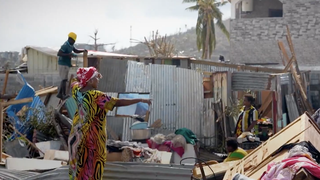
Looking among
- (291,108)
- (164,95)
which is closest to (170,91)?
(164,95)

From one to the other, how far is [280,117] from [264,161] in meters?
6.00

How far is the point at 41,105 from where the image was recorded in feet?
41.7

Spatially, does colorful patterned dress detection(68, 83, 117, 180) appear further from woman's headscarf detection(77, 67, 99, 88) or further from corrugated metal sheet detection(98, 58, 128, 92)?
corrugated metal sheet detection(98, 58, 128, 92)

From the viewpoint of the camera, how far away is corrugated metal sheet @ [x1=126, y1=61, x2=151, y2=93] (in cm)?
1255

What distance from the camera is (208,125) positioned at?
530 inches

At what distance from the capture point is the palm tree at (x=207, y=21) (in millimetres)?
42616

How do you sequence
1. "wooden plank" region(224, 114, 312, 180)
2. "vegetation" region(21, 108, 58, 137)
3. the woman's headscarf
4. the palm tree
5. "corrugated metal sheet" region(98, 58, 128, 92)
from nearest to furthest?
the woman's headscarf → "wooden plank" region(224, 114, 312, 180) → "vegetation" region(21, 108, 58, 137) → "corrugated metal sheet" region(98, 58, 128, 92) → the palm tree

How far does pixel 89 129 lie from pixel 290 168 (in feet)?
7.22

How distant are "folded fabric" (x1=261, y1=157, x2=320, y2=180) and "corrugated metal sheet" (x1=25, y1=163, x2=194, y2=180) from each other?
1.97 meters

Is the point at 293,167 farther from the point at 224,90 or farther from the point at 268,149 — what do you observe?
the point at 224,90

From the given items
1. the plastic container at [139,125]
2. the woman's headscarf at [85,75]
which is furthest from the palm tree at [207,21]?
the woman's headscarf at [85,75]

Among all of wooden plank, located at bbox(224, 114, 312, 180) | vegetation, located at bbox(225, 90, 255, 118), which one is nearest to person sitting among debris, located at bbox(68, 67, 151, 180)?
wooden plank, located at bbox(224, 114, 312, 180)

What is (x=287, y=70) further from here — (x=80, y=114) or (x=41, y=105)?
(x=80, y=114)

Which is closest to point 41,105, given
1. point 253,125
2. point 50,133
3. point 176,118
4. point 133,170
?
point 50,133
